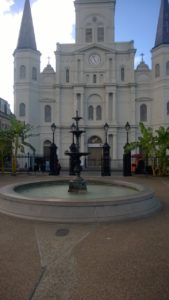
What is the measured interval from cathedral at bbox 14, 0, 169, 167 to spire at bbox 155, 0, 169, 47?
6.2 inches

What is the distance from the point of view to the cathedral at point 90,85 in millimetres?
43750

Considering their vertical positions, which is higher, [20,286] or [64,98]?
[64,98]

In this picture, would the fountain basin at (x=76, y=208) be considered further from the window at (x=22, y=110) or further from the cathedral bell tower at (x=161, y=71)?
the window at (x=22, y=110)

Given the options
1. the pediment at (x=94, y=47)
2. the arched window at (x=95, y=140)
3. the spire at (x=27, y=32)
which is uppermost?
the spire at (x=27, y=32)

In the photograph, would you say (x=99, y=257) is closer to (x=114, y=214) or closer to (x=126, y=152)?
(x=114, y=214)

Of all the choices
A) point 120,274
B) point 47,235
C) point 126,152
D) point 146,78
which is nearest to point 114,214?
point 47,235

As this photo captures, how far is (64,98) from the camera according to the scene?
1812 inches

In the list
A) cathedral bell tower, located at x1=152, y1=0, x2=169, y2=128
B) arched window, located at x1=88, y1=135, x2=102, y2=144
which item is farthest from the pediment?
arched window, located at x1=88, y1=135, x2=102, y2=144

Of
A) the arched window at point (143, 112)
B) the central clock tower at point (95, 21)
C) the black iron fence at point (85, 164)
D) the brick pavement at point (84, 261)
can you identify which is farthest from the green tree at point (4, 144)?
the central clock tower at point (95, 21)

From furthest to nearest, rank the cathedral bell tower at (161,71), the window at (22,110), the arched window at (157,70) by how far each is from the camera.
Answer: the window at (22,110)
the arched window at (157,70)
the cathedral bell tower at (161,71)

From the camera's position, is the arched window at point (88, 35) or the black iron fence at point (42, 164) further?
the arched window at point (88, 35)

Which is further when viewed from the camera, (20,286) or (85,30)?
(85,30)

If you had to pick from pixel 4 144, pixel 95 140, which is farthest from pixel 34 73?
pixel 4 144

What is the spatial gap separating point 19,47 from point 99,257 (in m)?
43.3
